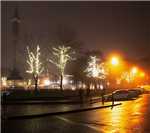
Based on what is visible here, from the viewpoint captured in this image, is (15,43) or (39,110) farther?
(15,43)

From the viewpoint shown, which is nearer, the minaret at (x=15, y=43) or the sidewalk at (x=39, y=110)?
the sidewalk at (x=39, y=110)

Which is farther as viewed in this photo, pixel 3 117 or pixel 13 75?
pixel 13 75

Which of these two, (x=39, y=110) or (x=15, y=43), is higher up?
(x=15, y=43)

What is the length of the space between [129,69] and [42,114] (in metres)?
68.3

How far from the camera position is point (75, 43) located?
37.7m

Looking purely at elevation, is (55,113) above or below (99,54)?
below

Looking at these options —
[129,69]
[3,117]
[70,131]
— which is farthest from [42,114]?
[129,69]

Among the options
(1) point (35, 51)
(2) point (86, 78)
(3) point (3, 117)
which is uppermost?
(1) point (35, 51)

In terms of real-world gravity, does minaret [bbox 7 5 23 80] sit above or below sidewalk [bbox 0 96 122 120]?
above

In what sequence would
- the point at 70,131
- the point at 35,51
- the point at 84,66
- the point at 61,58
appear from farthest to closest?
the point at 84,66 → the point at 35,51 → the point at 61,58 → the point at 70,131

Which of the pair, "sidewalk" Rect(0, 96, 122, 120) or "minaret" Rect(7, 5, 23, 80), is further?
"minaret" Rect(7, 5, 23, 80)

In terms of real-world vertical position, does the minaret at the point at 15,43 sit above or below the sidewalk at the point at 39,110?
above

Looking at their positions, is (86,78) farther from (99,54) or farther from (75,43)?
(75,43)

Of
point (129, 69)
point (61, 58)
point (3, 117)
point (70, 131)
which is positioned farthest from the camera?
point (129, 69)
